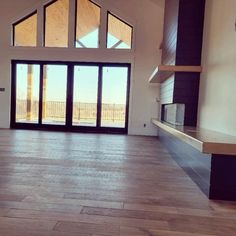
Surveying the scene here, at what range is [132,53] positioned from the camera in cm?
722

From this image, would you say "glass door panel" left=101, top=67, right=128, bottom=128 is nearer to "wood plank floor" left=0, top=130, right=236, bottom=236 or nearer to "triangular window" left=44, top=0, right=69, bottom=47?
"triangular window" left=44, top=0, right=69, bottom=47

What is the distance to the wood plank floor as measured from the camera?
5.60ft

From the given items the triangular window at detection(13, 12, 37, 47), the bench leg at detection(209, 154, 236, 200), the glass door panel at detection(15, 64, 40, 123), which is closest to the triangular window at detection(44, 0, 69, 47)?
the triangular window at detection(13, 12, 37, 47)

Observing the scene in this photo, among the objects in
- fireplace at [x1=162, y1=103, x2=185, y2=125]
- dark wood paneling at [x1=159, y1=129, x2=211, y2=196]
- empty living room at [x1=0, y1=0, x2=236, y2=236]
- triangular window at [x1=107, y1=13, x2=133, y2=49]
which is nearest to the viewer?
empty living room at [x1=0, y1=0, x2=236, y2=236]

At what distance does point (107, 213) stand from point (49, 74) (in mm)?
6263

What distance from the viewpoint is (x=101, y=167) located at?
332cm

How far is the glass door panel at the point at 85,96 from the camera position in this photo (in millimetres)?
7500

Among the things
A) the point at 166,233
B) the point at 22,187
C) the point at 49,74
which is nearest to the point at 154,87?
the point at 49,74

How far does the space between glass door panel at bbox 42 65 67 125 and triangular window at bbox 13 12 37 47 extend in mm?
866

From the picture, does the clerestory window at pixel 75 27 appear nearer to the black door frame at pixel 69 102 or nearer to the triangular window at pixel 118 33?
the triangular window at pixel 118 33

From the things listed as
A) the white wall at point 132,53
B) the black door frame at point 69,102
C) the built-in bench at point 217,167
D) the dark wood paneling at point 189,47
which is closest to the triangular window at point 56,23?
the white wall at point 132,53

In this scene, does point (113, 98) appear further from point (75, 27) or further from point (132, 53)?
point (75, 27)

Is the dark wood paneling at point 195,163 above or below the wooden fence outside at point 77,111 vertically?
below

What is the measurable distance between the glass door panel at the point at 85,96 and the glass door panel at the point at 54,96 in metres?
0.34
